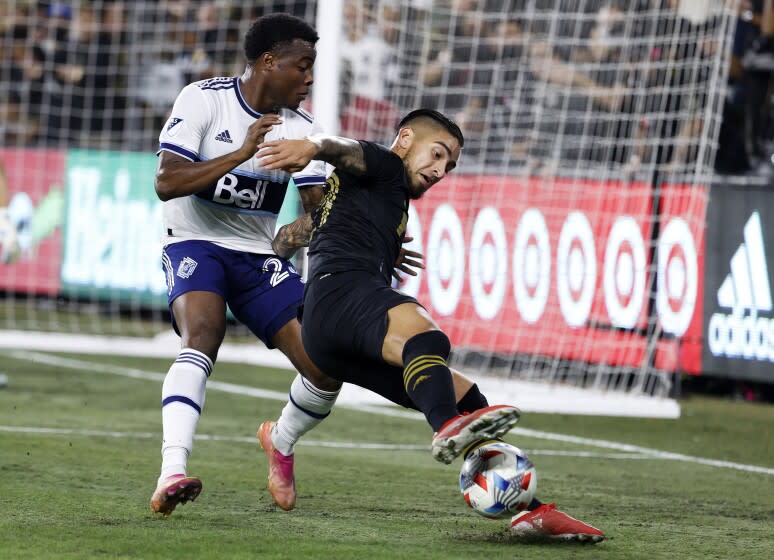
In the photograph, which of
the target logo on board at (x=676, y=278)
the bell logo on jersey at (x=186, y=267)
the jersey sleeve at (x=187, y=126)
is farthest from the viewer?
the target logo on board at (x=676, y=278)

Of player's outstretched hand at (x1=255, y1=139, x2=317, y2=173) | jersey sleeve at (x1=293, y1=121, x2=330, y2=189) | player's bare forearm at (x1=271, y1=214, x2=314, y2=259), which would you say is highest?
player's outstretched hand at (x1=255, y1=139, x2=317, y2=173)

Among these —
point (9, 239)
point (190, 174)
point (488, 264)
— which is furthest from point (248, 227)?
point (488, 264)

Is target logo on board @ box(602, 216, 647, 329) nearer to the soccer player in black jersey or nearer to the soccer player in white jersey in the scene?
the soccer player in white jersey

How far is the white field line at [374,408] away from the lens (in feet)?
24.0

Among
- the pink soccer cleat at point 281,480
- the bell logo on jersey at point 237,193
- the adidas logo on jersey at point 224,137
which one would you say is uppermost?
the adidas logo on jersey at point 224,137

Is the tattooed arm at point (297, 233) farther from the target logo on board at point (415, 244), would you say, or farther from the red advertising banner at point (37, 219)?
the red advertising banner at point (37, 219)

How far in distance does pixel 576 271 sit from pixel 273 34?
5517 millimetres

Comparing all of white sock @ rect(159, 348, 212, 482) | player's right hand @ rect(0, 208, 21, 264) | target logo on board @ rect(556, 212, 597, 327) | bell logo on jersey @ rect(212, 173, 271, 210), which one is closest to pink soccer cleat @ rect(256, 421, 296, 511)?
white sock @ rect(159, 348, 212, 482)

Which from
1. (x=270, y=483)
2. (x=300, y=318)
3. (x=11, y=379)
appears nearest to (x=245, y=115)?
(x=300, y=318)

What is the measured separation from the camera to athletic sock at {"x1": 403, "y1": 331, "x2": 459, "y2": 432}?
419 centimetres

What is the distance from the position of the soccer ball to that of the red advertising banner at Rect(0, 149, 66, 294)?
11.0m

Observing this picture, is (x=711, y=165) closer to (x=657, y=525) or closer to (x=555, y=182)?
(x=555, y=182)

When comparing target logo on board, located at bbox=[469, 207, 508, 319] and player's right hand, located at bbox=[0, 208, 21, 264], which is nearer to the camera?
player's right hand, located at bbox=[0, 208, 21, 264]

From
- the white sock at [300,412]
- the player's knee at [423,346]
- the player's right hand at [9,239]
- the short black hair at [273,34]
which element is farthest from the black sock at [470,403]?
the player's right hand at [9,239]
